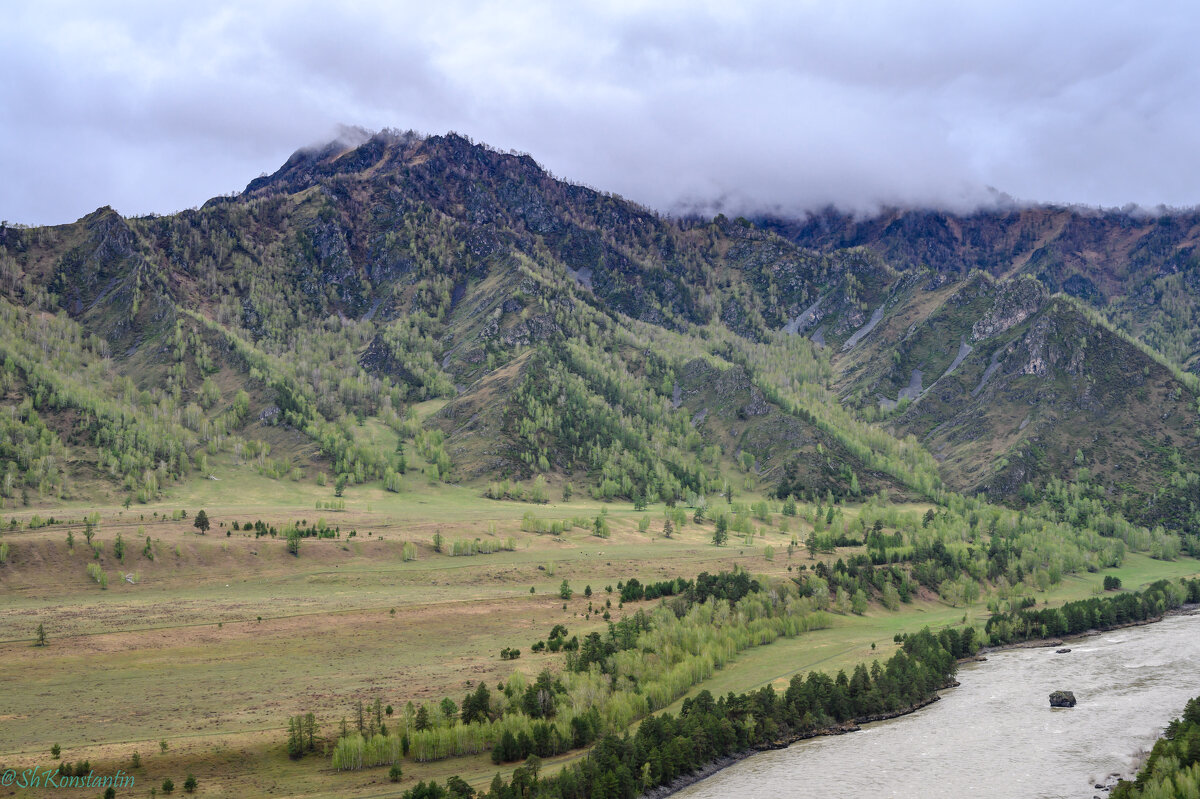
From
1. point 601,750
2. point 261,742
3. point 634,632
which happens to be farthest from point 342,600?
point 601,750

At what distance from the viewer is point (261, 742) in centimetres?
7969

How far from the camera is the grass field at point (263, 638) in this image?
77.6m

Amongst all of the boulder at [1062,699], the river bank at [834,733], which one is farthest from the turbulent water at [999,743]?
the boulder at [1062,699]

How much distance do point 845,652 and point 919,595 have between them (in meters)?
56.7

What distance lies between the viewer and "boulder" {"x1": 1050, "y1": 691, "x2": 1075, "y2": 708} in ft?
355

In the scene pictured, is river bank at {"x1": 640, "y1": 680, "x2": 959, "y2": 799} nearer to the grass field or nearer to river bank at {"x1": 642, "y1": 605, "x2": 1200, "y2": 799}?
river bank at {"x1": 642, "y1": 605, "x2": 1200, "y2": 799}

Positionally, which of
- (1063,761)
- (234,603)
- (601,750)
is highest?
(234,603)

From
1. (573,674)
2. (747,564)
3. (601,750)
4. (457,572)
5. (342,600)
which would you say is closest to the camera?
(601,750)

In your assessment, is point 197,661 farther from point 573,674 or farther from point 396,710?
point 573,674

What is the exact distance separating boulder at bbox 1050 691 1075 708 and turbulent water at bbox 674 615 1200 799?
3.63 feet
